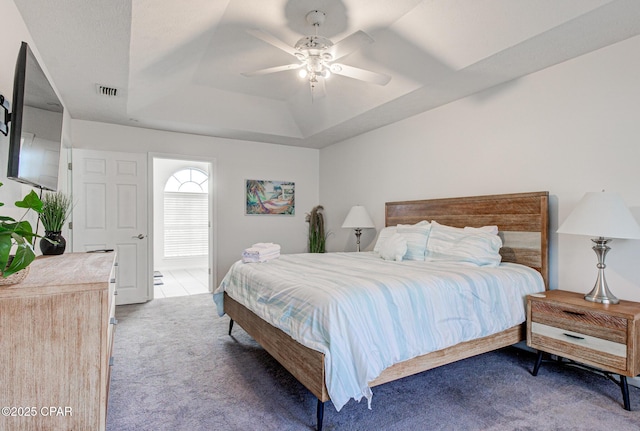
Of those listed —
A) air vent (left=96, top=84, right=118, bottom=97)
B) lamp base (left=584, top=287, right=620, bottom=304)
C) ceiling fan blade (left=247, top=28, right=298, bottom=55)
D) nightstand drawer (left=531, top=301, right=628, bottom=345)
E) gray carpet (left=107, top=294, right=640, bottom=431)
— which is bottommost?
gray carpet (left=107, top=294, right=640, bottom=431)

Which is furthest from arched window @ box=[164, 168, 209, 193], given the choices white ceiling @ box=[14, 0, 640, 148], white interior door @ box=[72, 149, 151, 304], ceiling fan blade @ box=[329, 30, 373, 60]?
ceiling fan blade @ box=[329, 30, 373, 60]

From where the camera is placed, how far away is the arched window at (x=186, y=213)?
772cm

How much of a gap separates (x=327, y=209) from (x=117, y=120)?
136 inches

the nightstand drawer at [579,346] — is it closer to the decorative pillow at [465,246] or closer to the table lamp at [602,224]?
the table lamp at [602,224]

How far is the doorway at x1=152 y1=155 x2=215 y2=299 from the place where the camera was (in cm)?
755

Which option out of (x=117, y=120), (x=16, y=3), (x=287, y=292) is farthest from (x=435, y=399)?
(x=117, y=120)

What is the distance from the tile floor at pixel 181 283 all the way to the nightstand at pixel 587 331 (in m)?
4.64

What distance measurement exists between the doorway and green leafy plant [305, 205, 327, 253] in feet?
8.64

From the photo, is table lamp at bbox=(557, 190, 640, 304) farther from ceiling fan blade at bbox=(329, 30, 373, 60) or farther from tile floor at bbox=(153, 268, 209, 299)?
tile floor at bbox=(153, 268, 209, 299)

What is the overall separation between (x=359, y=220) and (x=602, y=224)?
2821 millimetres

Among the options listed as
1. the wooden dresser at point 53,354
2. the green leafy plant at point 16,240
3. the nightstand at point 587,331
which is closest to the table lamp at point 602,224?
the nightstand at point 587,331

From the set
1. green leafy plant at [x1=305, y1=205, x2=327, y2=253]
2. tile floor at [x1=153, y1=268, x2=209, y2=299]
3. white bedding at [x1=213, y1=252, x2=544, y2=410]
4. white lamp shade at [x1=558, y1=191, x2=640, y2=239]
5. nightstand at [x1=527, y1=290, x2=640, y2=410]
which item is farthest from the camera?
green leafy plant at [x1=305, y1=205, x2=327, y2=253]

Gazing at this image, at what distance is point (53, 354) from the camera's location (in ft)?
4.16

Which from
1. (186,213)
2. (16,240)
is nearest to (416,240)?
(16,240)
